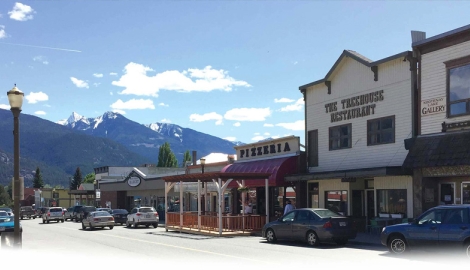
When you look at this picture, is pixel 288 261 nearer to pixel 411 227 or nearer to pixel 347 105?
pixel 411 227

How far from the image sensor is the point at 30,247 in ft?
74.1

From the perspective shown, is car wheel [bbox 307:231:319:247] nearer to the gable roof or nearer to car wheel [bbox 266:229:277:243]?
car wheel [bbox 266:229:277:243]

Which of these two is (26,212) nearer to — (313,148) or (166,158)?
(313,148)

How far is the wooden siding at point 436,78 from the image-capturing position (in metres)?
22.2

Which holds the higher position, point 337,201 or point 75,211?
point 337,201

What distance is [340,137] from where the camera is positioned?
28.9 metres

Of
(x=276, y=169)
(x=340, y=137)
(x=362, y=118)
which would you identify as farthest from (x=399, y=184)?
(x=276, y=169)

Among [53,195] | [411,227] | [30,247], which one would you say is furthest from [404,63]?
[53,195]

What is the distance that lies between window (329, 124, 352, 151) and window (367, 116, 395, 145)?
1.56m

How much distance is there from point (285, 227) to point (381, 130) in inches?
281

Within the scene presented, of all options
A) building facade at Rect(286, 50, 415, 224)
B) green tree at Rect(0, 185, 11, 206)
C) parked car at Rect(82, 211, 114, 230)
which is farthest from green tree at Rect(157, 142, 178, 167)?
building facade at Rect(286, 50, 415, 224)

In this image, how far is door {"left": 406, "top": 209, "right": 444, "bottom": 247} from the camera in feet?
52.9

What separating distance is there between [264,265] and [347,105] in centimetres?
1496

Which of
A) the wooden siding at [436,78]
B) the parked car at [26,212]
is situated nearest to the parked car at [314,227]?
the wooden siding at [436,78]
